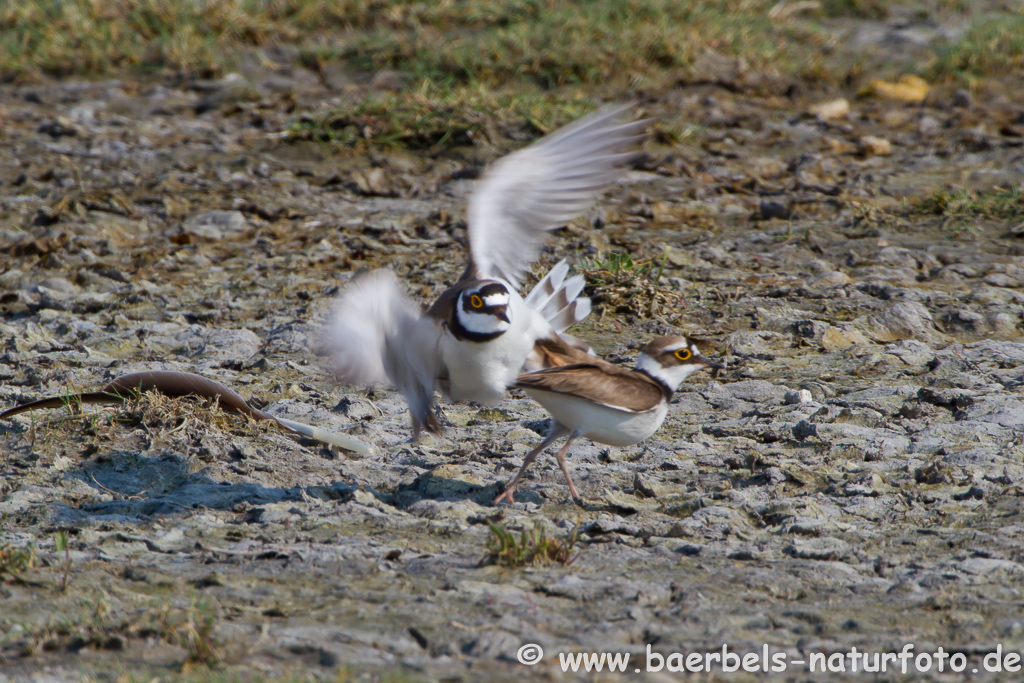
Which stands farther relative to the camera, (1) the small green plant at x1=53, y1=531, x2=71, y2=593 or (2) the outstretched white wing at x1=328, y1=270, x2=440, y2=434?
(2) the outstretched white wing at x1=328, y1=270, x2=440, y2=434

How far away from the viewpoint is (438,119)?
28.7 feet

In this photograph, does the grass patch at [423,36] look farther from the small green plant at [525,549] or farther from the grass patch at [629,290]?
the small green plant at [525,549]

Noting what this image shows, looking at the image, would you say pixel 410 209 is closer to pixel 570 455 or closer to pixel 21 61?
pixel 570 455

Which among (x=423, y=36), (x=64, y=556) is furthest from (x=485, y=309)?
(x=423, y=36)

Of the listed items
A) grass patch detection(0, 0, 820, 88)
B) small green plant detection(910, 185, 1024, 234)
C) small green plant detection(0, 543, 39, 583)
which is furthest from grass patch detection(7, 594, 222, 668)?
grass patch detection(0, 0, 820, 88)

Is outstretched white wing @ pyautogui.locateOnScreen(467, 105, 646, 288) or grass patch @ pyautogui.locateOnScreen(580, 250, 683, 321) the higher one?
outstretched white wing @ pyautogui.locateOnScreen(467, 105, 646, 288)

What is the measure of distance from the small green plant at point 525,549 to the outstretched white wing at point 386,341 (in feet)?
3.42

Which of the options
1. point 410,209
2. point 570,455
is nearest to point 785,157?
point 410,209

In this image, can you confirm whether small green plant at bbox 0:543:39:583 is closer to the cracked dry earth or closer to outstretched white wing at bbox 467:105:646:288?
the cracked dry earth

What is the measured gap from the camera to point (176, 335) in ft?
20.5

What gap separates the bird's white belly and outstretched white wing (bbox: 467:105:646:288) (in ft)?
2.92

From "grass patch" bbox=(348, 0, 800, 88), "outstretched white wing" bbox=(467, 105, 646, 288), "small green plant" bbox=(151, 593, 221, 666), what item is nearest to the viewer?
"small green plant" bbox=(151, 593, 221, 666)

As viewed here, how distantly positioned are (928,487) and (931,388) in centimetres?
113

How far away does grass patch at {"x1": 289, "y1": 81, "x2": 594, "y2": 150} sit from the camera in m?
8.63
